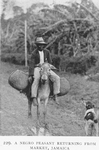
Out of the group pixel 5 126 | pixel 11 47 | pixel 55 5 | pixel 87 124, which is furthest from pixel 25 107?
pixel 55 5

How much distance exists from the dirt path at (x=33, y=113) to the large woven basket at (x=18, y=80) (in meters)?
0.12

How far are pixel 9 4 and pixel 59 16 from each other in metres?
0.94

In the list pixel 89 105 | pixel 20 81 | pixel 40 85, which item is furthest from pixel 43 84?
pixel 89 105

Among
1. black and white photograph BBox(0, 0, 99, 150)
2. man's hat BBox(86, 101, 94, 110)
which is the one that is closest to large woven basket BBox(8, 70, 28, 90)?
black and white photograph BBox(0, 0, 99, 150)

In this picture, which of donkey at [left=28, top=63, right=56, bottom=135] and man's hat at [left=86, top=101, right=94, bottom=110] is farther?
man's hat at [left=86, top=101, right=94, bottom=110]

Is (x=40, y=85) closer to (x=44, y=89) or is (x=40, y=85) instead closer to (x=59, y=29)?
(x=44, y=89)

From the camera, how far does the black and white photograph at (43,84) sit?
3.74 meters

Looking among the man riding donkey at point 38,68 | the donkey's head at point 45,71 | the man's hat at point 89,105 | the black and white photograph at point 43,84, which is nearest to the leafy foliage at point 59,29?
the black and white photograph at point 43,84

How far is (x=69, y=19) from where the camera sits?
481 centimetres

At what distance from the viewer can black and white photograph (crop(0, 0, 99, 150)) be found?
3738 mm

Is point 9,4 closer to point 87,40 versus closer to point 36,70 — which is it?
point 36,70

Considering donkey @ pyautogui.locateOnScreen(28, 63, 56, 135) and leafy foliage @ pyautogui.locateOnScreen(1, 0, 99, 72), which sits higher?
leafy foliage @ pyautogui.locateOnScreen(1, 0, 99, 72)

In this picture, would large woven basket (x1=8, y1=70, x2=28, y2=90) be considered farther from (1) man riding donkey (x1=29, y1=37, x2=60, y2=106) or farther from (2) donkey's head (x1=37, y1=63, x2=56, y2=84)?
(2) donkey's head (x1=37, y1=63, x2=56, y2=84)

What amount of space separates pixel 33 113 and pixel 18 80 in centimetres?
41
